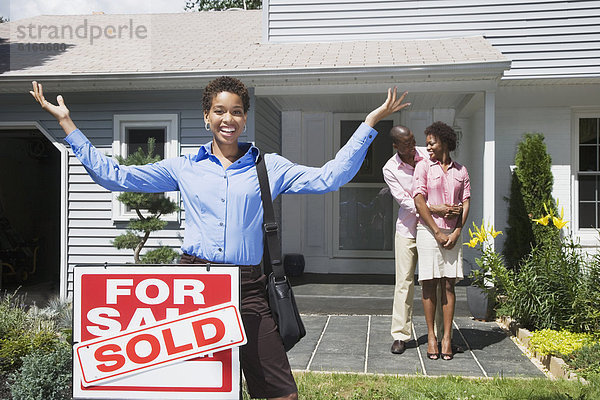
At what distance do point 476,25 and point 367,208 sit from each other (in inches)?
131

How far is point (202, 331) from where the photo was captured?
6.89ft

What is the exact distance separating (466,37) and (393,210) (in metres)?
2.92

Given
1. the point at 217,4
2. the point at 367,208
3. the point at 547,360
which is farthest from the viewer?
the point at 217,4

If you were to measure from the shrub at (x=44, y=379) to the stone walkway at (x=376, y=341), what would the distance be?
6.37ft

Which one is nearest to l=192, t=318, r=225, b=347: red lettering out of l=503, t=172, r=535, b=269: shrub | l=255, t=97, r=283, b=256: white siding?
l=255, t=97, r=283, b=256: white siding

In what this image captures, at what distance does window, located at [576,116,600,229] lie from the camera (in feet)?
28.0

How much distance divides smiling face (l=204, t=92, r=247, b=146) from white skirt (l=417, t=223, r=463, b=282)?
2875 millimetres

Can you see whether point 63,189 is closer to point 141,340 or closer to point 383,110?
point 141,340

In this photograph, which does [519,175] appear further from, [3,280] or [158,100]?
[3,280]

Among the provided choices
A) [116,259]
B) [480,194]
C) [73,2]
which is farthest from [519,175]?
[73,2]

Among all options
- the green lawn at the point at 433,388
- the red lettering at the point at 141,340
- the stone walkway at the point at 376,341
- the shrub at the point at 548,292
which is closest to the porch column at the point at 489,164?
the shrub at the point at 548,292

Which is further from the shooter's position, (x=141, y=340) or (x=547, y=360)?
(x=547, y=360)

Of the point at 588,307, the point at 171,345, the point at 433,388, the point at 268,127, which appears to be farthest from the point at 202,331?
the point at 268,127

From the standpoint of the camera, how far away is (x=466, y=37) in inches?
332
